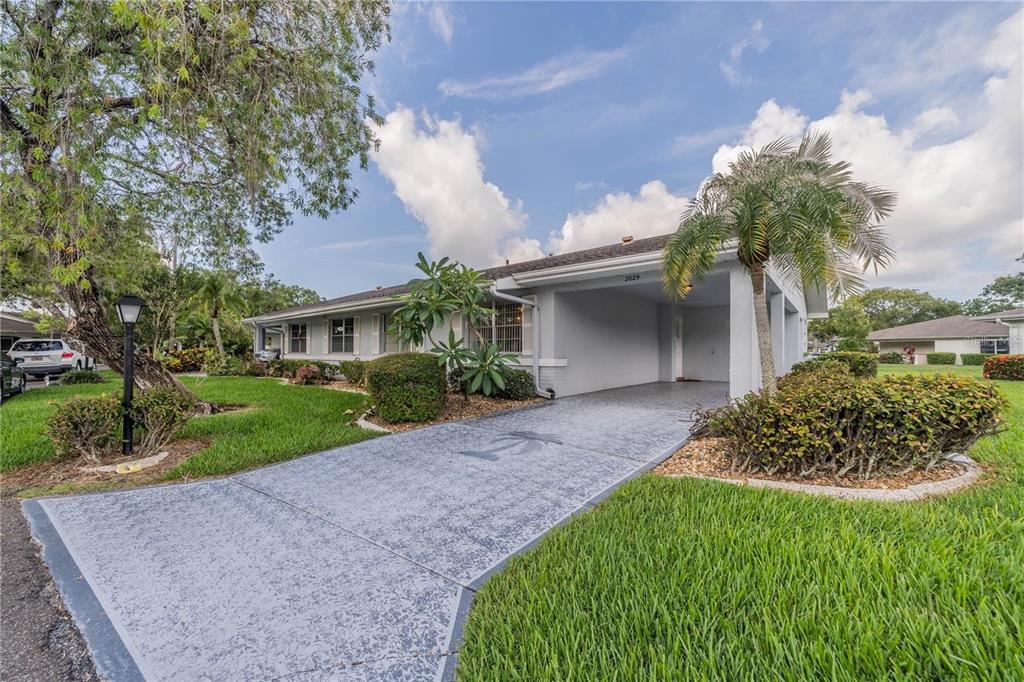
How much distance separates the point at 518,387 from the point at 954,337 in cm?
3834

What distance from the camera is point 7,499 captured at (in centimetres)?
407

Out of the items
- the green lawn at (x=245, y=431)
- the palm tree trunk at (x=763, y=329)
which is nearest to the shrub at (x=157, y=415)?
the green lawn at (x=245, y=431)

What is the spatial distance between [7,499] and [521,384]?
7.64m

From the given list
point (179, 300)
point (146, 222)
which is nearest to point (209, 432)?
point (146, 222)

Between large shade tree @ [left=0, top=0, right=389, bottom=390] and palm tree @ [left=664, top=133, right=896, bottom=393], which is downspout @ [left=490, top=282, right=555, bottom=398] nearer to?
palm tree @ [left=664, top=133, right=896, bottom=393]

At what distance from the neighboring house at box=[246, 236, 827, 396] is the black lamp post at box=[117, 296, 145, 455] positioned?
5340mm

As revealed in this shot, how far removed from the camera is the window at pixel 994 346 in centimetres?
2686

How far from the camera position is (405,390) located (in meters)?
7.23

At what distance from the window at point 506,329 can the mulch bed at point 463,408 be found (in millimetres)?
1698

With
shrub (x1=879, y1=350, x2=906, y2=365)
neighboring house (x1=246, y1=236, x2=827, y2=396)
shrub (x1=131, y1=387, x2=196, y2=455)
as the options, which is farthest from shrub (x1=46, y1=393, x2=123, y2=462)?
shrub (x1=879, y1=350, x2=906, y2=365)

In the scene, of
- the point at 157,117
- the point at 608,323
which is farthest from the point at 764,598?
the point at 608,323

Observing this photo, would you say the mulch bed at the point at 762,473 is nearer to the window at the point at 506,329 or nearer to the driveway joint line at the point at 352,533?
the driveway joint line at the point at 352,533

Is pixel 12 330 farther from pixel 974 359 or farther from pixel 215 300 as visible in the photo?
pixel 974 359

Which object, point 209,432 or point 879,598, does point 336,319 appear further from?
point 879,598
